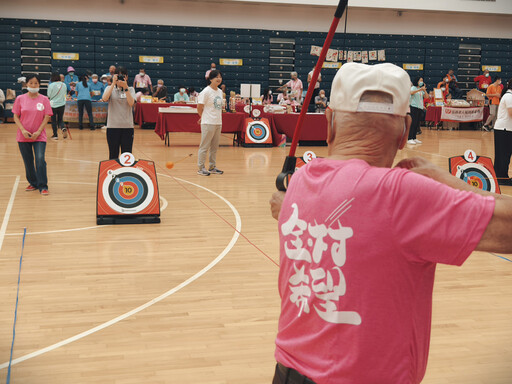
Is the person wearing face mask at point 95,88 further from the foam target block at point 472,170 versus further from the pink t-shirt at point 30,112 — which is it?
the foam target block at point 472,170

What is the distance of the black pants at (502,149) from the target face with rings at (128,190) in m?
5.61

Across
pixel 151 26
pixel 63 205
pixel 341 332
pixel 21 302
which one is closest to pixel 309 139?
pixel 63 205

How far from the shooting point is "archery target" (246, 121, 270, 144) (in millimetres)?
14367

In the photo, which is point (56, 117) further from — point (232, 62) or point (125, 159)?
point (125, 159)

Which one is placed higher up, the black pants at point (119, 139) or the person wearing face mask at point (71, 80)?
the person wearing face mask at point (71, 80)

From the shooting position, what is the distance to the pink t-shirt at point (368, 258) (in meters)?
1.17

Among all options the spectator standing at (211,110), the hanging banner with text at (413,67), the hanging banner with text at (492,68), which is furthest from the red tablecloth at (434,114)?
the spectator standing at (211,110)

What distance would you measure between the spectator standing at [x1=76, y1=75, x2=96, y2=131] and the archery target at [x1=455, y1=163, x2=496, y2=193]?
42.2ft

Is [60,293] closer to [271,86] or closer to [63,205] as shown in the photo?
[63,205]

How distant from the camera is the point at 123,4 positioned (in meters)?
21.5

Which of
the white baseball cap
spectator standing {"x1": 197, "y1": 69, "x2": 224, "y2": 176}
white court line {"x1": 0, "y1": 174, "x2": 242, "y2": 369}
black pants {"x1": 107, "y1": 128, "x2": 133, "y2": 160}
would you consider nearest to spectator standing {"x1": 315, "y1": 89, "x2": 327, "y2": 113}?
spectator standing {"x1": 197, "y1": 69, "x2": 224, "y2": 176}

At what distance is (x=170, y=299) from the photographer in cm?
434

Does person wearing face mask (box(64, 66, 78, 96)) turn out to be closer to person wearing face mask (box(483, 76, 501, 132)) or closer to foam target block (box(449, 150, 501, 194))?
person wearing face mask (box(483, 76, 501, 132))

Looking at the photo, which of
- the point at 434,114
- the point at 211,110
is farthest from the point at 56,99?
the point at 434,114
